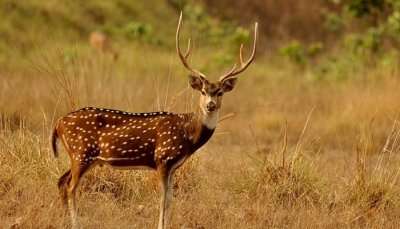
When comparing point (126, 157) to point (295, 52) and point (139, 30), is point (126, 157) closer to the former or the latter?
point (139, 30)

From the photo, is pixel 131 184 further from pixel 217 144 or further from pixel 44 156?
pixel 217 144

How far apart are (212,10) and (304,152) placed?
1552 cm

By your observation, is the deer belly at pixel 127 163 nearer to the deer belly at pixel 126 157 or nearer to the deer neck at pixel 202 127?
the deer belly at pixel 126 157

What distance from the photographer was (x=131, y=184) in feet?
28.2

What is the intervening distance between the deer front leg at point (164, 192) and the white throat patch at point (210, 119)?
0.47 metres

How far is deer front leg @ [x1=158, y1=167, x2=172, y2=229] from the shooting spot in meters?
7.20

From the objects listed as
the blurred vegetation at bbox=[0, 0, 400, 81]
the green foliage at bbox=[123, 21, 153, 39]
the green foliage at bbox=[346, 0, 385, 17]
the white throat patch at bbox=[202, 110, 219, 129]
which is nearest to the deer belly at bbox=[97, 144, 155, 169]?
the white throat patch at bbox=[202, 110, 219, 129]

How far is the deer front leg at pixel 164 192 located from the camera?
7.20 meters

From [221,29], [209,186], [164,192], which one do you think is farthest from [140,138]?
[221,29]

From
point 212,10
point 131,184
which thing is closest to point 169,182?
point 131,184

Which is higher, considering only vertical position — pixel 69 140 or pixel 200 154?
pixel 69 140

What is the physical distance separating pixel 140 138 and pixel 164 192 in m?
0.46

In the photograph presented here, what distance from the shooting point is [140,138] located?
7.27 m

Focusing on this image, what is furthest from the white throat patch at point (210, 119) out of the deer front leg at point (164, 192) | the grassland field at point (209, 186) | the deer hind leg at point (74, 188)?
the grassland field at point (209, 186)
